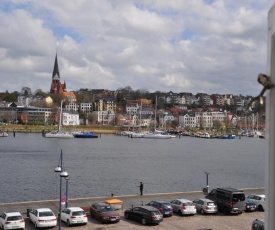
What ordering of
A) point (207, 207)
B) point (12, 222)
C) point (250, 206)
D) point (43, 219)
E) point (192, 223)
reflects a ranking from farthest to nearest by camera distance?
1. point (250, 206)
2. point (207, 207)
3. point (192, 223)
4. point (43, 219)
5. point (12, 222)

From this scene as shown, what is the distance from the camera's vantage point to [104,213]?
19.4 metres

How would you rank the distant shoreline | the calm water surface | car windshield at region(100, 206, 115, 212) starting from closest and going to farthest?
car windshield at region(100, 206, 115, 212) → the calm water surface → the distant shoreline

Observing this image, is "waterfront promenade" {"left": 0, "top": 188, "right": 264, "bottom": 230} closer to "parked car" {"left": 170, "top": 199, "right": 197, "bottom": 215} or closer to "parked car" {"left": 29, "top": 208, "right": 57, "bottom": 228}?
"parked car" {"left": 170, "top": 199, "right": 197, "bottom": 215}

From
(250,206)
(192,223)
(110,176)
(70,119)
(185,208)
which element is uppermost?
(70,119)

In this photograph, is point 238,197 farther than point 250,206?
No

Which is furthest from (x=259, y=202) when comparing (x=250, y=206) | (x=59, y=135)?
(x=59, y=135)

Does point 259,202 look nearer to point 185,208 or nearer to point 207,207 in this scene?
point 207,207

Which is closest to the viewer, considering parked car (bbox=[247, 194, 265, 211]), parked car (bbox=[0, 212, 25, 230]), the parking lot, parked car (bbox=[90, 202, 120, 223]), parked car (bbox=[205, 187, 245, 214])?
parked car (bbox=[0, 212, 25, 230])

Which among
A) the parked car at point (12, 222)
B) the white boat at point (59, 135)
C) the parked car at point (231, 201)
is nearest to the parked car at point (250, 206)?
the parked car at point (231, 201)

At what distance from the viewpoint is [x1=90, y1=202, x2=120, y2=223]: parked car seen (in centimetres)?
1925

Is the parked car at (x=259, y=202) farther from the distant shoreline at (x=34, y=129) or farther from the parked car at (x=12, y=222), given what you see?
the distant shoreline at (x=34, y=129)

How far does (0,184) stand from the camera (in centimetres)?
3838

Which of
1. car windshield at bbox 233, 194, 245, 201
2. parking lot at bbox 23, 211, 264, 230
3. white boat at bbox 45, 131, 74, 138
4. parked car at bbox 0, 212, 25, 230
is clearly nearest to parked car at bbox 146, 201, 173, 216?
parking lot at bbox 23, 211, 264, 230

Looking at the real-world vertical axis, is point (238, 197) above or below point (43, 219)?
above
